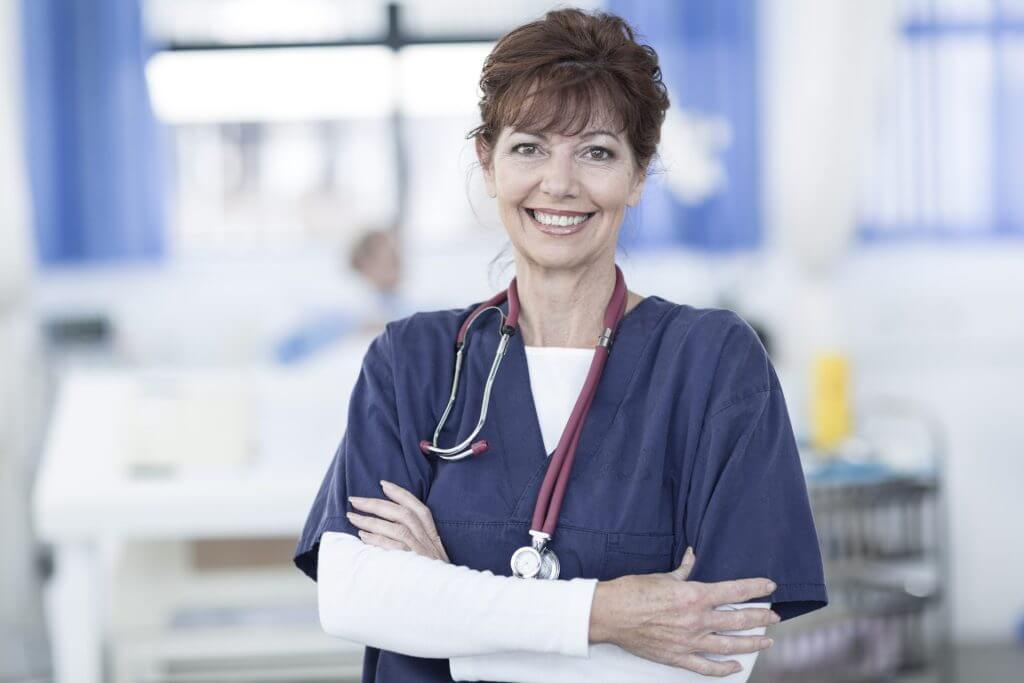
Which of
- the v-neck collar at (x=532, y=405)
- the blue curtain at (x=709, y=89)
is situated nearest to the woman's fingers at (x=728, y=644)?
the v-neck collar at (x=532, y=405)

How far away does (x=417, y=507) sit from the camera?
4.50 ft

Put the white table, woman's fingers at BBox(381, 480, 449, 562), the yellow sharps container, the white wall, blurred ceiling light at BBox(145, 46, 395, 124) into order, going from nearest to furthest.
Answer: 1. woman's fingers at BBox(381, 480, 449, 562)
2. the white table
3. the yellow sharps container
4. the white wall
5. blurred ceiling light at BBox(145, 46, 395, 124)

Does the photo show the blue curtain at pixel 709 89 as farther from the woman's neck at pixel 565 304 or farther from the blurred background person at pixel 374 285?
the woman's neck at pixel 565 304

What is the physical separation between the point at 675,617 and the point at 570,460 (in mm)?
203

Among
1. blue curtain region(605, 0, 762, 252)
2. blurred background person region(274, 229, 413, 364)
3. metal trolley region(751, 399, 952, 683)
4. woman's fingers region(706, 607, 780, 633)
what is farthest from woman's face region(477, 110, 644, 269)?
blue curtain region(605, 0, 762, 252)

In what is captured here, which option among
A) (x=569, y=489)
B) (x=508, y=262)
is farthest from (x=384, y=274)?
(x=569, y=489)

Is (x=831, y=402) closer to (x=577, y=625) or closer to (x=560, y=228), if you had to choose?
(x=560, y=228)

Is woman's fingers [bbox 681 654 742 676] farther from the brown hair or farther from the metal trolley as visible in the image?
the metal trolley

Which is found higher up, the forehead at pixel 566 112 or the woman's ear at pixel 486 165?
the forehead at pixel 566 112

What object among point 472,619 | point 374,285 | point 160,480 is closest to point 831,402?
point 374,285

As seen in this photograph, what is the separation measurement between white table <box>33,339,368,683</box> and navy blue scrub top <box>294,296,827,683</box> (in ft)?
4.10

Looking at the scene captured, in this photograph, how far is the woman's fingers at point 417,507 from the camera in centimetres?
136

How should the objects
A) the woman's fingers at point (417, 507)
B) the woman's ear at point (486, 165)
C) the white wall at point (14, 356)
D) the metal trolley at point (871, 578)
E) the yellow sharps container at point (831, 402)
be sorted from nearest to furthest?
the woman's fingers at point (417, 507) < the woman's ear at point (486, 165) < the metal trolley at point (871, 578) < the yellow sharps container at point (831, 402) < the white wall at point (14, 356)

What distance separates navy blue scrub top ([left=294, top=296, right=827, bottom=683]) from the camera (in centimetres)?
132
